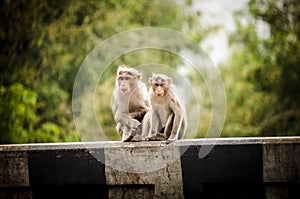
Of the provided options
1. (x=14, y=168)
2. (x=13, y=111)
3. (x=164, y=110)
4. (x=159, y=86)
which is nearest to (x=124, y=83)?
(x=159, y=86)

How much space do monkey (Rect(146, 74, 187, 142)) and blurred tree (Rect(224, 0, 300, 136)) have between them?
7.09 meters

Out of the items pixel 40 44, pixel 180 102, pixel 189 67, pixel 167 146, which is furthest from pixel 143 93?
pixel 189 67

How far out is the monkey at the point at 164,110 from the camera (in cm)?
430

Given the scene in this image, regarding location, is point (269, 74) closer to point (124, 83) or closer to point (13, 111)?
point (13, 111)

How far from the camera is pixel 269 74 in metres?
11.4

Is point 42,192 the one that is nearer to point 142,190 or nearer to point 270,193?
point 142,190

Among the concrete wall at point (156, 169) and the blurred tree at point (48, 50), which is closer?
the concrete wall at point (156, 169)

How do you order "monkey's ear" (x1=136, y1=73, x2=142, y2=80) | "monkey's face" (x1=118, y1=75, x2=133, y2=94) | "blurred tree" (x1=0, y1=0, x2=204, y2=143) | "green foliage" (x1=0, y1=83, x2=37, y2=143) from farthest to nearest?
"blurred tree" (x1=0, y1=0, x2=204, y2=143) < "green foliage" (x1=0, y1=83, x2=37, y2=143) < "monkey's ear" (x1=136, y1=73, x2=142, y2=80) < "monkey's face" (x1=118, y1=75, x2=133, y2=94)

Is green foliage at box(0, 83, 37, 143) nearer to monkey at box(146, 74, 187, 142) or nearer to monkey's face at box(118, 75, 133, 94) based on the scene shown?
monkey's face at box(118, 75, 133, 94)

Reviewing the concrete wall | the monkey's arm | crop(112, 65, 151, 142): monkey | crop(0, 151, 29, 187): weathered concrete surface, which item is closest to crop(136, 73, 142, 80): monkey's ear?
crop(112, 65, 151, 142): monkey

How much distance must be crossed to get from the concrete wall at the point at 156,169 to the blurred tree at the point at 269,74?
24.9 ft

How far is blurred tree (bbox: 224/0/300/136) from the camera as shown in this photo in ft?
35.5

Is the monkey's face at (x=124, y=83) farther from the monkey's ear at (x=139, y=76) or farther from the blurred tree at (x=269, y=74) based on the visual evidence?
the blurred tree at (x=269, y=74)

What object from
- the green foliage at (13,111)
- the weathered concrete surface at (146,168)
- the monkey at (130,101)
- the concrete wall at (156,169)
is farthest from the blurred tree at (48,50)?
the weathered concrete surface at (146,168)
